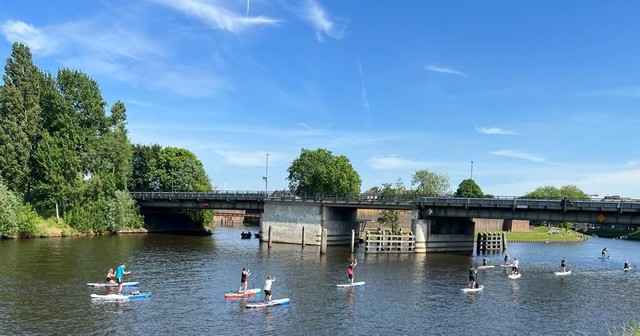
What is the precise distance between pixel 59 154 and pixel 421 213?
204 feet

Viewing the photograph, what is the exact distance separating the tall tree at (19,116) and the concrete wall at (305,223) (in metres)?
42.1

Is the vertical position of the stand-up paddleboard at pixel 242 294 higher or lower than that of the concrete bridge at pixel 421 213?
lower

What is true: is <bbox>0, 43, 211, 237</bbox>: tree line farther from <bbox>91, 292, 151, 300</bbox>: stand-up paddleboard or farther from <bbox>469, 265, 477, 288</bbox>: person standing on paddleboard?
<bbox>469, 265, 477, 288</bbox>: person standing on paddleboard

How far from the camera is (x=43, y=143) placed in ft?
293

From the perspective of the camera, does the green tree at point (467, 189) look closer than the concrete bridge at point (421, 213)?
No

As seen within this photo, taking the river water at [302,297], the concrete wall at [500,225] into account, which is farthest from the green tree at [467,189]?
the river water at [302,297]

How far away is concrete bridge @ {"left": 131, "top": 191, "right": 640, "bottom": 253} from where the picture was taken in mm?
69938

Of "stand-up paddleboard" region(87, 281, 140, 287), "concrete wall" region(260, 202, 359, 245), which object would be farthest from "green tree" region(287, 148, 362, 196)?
"stand-up paddleboard" region(87, 281, 140, 287)

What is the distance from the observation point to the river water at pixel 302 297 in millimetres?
32750

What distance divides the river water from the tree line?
17.2m

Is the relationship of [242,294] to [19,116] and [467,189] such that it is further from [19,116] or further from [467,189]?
[467,189]

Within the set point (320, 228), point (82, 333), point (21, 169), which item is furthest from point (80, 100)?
point (82, 333)

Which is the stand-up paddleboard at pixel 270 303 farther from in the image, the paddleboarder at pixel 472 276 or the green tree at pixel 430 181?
the green tree at pixel 430 181

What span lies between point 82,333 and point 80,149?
74.6 metres
